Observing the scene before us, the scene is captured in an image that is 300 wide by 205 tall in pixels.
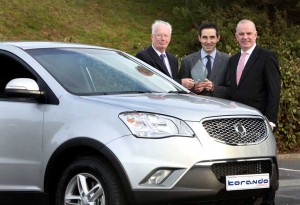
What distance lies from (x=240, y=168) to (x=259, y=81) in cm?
208

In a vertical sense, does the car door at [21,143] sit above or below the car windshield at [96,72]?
below

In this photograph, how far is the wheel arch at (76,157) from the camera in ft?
18.9

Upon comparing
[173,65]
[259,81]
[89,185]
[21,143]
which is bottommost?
[89,185]

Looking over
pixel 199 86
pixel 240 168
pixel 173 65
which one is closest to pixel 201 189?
pixel 240 168

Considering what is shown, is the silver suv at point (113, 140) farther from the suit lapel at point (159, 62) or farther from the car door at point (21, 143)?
the suit lapel at point (159, 62)

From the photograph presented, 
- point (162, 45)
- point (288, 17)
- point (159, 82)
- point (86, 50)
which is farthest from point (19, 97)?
point (288, 17)

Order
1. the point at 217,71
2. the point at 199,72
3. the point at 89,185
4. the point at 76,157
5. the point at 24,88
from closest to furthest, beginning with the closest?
the point at 89,185 < the point at 76,157 < the point at 24,88 < the point at 199,72 < the point at 217,71

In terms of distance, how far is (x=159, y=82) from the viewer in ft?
24.2

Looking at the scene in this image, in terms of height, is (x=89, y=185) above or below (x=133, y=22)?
below

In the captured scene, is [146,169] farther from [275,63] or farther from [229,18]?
[229,18]

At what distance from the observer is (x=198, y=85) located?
326 inches

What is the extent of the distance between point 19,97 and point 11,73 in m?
0.51

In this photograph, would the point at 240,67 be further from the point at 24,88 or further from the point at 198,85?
the point at 24,88

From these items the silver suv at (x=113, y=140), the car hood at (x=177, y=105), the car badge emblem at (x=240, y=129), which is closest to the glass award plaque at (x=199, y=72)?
the silver suv at (x=113, y=140)
